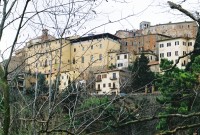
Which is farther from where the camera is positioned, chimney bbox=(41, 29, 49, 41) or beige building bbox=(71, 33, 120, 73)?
chimney bbox=(41, 29, 49, 41)

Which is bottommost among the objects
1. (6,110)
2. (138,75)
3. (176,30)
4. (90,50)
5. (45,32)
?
(6,110)

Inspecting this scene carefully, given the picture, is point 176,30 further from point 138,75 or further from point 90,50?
point 138,75

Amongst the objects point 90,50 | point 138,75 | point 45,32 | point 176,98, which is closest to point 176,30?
point 90,50

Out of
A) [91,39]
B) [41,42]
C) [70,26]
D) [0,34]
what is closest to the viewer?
→ [0,34]

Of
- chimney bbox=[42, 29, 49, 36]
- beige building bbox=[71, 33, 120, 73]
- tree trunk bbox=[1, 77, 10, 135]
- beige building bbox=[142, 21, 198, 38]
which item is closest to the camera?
tree trunk bbox=[1, 77, 10, 135]

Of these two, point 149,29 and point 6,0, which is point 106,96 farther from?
point 149,29

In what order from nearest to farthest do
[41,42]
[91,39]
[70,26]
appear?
1. [70,26]
2. [91,39]
3. [41,42]

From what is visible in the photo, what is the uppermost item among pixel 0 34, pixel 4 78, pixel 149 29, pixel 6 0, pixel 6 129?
pixel 149 29

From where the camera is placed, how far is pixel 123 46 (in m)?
70.8

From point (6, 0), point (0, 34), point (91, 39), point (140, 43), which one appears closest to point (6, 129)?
point (0, 34)

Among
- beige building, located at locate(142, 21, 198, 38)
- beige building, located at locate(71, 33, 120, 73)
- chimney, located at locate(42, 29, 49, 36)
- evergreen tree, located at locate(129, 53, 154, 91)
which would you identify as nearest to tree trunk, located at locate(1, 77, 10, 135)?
beige building, located at locate(71, 33, 120, 73)

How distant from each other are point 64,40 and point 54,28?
16 centimetres

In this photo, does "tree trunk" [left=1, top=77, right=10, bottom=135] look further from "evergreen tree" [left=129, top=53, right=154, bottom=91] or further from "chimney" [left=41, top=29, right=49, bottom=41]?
"chimney" [left=41, top=29, right=49, bottom=41]

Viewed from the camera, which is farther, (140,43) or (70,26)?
(140,43)
